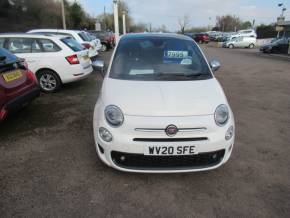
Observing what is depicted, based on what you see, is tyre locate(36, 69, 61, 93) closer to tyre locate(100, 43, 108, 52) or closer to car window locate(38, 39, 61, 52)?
car window locate(38, 39, 61, 52)

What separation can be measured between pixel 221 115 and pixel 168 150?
76 cm

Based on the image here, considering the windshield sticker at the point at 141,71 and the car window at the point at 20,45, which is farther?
the car window at the point at 20,45

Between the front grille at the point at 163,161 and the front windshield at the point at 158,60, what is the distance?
3.89ft

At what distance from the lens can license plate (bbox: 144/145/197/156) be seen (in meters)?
2.97

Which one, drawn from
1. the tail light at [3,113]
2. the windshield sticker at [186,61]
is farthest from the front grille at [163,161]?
the tail light at [3,113]

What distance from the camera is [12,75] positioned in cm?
469

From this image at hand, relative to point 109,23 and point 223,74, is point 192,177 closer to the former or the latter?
point 223,74

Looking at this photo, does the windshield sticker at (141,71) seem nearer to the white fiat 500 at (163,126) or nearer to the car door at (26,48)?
the white fiat 500 at (163,126)

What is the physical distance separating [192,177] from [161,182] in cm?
40

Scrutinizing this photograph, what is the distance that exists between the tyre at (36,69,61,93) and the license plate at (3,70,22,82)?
2.48 m

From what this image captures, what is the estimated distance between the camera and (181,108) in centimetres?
312

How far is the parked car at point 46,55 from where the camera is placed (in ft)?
23.9

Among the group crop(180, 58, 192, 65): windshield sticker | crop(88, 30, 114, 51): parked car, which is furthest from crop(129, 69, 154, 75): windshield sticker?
crop(88, 30, 114, 51): parked car

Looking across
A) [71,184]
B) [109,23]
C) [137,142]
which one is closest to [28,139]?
[71,184]
